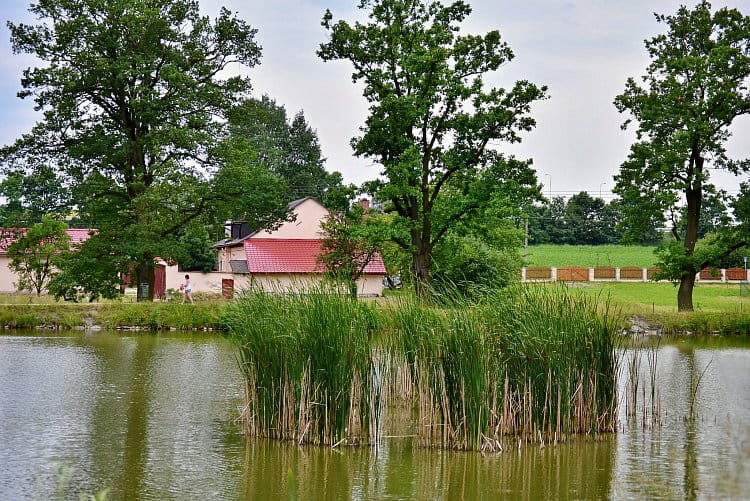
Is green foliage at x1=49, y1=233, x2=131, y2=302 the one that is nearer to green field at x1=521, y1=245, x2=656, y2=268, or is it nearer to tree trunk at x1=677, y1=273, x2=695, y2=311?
tree trunk at x1=677, y1=273, x2=695, y2=311

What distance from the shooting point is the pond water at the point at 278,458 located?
378 inches

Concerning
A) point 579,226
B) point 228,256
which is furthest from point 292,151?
point 579,226

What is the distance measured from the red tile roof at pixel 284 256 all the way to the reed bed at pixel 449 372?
3443 centimetres

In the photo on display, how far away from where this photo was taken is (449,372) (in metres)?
11.3

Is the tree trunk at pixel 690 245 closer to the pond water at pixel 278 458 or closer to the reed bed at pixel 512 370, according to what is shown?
the pond water at pixel 278 458

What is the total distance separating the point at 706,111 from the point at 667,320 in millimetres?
8225

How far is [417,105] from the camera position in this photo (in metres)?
31.6

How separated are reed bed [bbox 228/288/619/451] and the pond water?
0.33 meters

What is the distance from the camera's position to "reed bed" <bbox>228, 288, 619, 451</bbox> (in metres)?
11.2

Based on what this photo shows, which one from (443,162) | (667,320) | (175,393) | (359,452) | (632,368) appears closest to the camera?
(359,452)

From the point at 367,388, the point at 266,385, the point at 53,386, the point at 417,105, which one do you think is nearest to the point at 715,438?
the point at 367,388

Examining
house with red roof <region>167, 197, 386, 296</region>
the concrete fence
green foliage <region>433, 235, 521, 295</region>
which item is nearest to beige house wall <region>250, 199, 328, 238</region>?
house with red roof <region>167, 197, 386, 296</region>

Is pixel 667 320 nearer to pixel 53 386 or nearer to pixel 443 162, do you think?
pixel 443 162

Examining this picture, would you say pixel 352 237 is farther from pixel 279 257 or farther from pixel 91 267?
pixel 279 257
